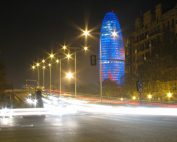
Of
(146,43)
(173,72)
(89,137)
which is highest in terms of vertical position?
(146,43)

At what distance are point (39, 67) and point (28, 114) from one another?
69.1 meters

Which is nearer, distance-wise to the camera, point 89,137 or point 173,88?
point 89,137

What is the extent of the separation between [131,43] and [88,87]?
1678cm

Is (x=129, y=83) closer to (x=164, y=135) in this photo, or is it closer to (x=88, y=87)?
(x=88, y=87)

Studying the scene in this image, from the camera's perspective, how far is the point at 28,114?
137 ft

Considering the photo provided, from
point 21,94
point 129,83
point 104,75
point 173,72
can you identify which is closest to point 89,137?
point 173,72

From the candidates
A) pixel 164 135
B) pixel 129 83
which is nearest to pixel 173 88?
pixel 129 83

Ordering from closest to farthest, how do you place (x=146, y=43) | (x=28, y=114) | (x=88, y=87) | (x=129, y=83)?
1. (x=28, y=114)
2. (x=129, y=83)
3. (x=146, y=43)
4. (x=88, y=87)

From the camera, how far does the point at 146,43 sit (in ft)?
396

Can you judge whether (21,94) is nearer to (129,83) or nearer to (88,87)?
(129,83)

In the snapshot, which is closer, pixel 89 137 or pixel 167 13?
pixel 89 137

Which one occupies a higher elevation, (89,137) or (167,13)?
(167,13)

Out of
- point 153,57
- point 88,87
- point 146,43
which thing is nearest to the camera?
point 153,57

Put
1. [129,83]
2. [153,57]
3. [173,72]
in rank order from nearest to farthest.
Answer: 1. [173,72]
2. [153,57]
3. [129,83]
